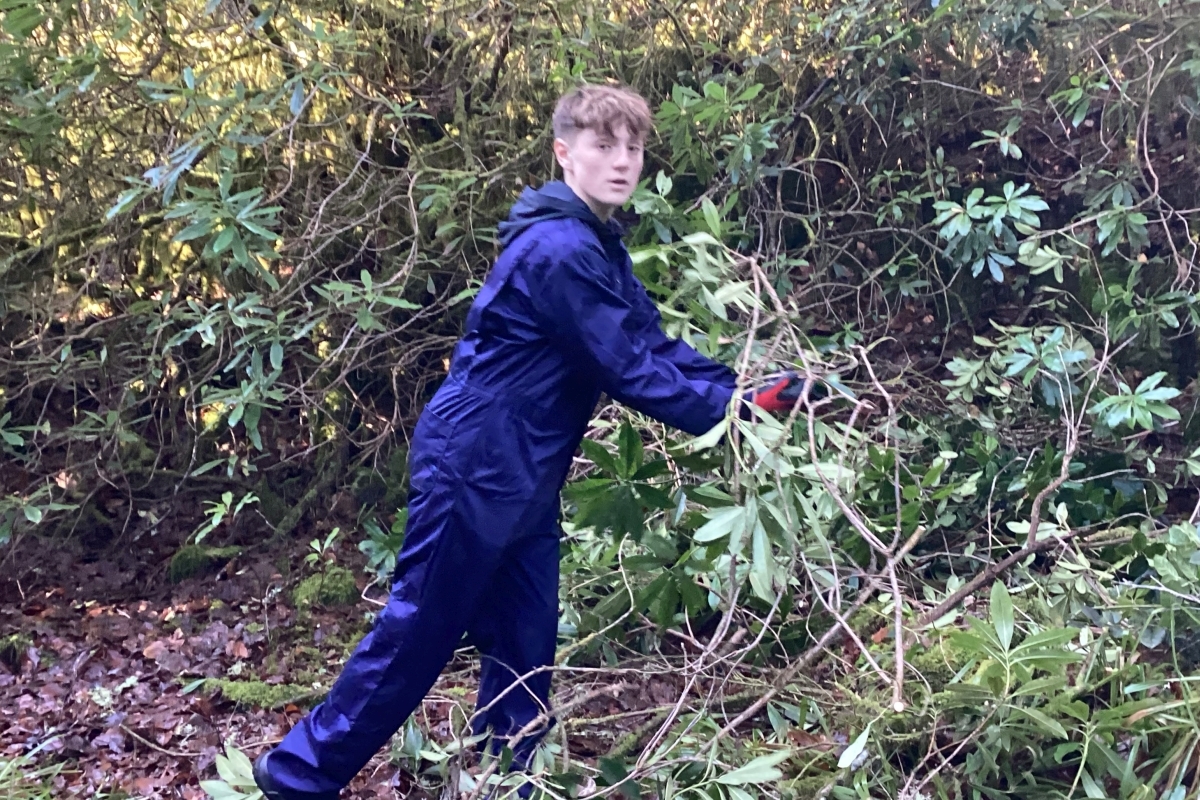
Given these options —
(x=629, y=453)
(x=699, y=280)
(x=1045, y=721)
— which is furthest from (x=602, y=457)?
(x=1045, y=721)

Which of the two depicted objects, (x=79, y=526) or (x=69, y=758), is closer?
(x=69, y=758)

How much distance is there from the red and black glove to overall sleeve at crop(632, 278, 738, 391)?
0.17 m

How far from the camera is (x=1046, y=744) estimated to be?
2.12 m

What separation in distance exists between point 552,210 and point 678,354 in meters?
0.45

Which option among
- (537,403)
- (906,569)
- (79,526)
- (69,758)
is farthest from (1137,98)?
(79,526)

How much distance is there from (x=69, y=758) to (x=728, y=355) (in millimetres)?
2357

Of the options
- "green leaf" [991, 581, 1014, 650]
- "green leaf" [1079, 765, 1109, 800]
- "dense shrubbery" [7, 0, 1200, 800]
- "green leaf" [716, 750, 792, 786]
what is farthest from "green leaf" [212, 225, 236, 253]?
"green leaf" [1079, 765, 1109, 800]

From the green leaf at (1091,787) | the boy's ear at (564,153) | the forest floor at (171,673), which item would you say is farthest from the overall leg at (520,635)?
the green leaf at (1091,787)

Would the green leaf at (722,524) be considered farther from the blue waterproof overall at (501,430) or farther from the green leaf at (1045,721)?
the green leaf at (1045,721)

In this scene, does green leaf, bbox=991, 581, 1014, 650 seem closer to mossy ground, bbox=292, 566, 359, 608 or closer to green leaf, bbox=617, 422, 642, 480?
green leaf, bbox=617, 422, 642, 480

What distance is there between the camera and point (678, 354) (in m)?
2.12

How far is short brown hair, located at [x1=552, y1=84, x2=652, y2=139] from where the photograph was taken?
2.04 meters

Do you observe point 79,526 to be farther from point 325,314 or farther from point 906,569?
point 906,569

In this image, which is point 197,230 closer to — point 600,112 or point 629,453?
point 600,112
